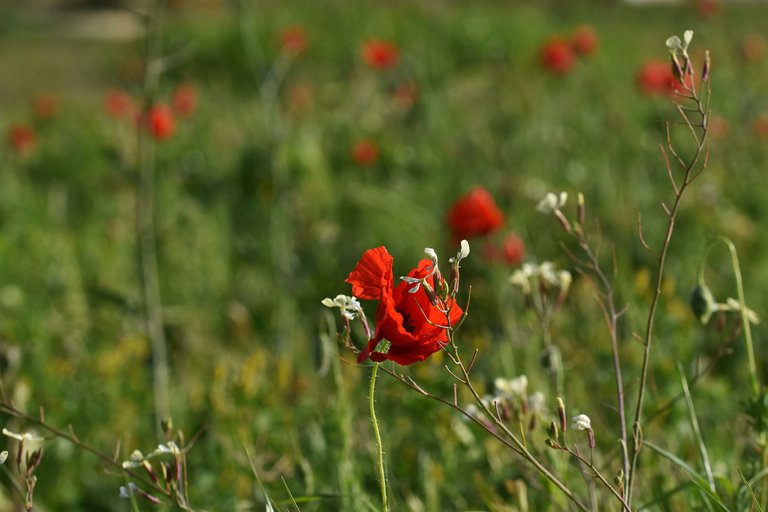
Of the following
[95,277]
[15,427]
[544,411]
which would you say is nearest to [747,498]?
[544,411]

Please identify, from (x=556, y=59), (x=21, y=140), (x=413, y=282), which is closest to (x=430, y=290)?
(x=413, y=282)

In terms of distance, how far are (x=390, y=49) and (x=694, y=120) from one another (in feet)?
5.06

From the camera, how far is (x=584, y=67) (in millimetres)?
6094

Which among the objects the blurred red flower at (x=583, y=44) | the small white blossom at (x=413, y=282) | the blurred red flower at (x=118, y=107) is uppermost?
the small white blossom at (x=413, y=282)

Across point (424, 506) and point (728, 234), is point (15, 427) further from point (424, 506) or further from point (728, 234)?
point (728, 234)

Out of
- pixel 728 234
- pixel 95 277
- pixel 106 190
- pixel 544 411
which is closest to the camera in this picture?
pixel 544 411

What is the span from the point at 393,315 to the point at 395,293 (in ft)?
0.25

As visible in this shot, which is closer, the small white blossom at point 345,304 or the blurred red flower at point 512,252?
the small white blossom at point 345,304

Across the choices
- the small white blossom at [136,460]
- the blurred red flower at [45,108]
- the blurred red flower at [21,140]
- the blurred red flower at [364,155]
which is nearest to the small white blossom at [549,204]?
the small white blossom at [136,460]

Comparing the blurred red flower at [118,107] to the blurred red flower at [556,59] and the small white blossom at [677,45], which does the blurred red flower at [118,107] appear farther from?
the small white blossom at [677,45]

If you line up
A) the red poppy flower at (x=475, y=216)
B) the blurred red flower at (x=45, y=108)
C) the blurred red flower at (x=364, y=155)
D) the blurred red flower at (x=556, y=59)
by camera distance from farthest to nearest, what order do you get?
the blurred red flower at (x=45, y=108) → the blurred red flower at (x=556, y=59) → the blurred red flower at (x=364, y=155) → the red poppy flower at (x=475, y=216)

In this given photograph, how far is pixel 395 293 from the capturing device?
1.02 metres

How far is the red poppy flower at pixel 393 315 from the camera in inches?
37.4

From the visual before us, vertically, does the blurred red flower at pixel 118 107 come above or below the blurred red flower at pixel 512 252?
below
